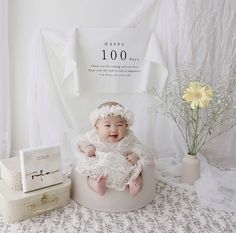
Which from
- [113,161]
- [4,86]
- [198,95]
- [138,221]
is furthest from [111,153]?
[4,86]

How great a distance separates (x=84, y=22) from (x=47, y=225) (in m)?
1.26

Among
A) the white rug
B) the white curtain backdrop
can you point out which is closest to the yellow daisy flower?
the white rug

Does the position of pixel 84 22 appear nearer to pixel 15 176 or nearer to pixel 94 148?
pixel 94 148

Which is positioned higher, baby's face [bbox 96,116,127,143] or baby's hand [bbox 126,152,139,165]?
baby's face [bbox 96,116,127,143]

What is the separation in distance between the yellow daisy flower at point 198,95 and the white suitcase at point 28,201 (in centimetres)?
82

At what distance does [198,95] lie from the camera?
1920 millimetres

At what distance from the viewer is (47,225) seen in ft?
5.51

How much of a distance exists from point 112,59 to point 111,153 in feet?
2.30

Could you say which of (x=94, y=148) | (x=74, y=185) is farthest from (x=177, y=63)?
(x=74, y=185)

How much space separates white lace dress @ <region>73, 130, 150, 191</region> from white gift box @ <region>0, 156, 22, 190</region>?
1.01ft

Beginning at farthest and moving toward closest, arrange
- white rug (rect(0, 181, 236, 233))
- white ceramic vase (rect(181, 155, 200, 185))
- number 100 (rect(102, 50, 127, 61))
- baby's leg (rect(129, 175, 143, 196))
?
number 100 (rect(102, 50, 127, 61)), white ceramic vase (rect(181, 155, 200, 185)), baby's leg (rect(129, 175, 143, 196)), white rug (rect(0, 181, 236, 233))

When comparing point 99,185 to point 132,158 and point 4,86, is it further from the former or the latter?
point 4,86

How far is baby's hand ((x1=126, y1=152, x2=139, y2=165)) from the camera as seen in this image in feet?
6.03

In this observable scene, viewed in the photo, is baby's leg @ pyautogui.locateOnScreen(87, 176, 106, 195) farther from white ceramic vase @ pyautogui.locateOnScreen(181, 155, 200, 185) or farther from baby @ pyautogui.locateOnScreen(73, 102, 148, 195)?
white ceramic vase @ pyautogui.locateOnScreen(181, 155, 200, 185)
